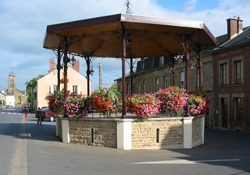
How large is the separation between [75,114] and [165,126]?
11.5 feet

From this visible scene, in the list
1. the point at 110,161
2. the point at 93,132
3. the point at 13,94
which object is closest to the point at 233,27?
the point at 93,132

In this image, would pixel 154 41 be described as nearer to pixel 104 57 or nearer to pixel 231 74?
pixel 104 57

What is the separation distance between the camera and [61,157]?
1025 cm

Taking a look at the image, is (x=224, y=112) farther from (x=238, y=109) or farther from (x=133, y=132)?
(x=133, y=132)

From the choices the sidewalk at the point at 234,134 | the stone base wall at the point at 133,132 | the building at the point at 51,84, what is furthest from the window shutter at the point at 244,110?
the building at the point at 51,84

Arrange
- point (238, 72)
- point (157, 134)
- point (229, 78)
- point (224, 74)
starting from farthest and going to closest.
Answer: point (224, 74), point (229, 78), point (238, 72), point (157, 134)

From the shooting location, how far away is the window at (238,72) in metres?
25.7

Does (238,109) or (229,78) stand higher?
(229,78)

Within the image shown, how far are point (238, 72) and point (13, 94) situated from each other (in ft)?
504

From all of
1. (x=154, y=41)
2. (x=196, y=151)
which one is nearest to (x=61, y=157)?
(x=196, y=151)

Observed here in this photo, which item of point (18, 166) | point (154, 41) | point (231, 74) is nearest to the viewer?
point (18, 166)

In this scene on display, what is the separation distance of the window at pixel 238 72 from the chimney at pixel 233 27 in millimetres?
4401

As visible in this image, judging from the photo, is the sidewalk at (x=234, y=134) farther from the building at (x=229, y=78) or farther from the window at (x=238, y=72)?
the window at (x=238, y=72)

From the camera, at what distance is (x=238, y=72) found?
85.4 ft
